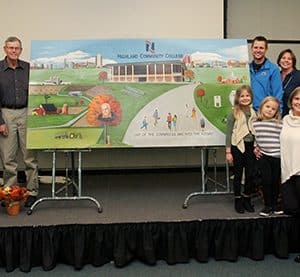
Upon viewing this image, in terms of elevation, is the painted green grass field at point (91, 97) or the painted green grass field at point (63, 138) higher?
the painted green grass field at point (91, 97)

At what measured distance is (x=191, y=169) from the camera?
16.5 feet

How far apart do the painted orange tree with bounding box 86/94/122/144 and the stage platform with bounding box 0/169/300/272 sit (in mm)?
717

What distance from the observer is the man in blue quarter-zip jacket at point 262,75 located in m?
3.63

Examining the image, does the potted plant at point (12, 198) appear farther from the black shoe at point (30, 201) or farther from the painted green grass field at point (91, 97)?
the painted green grass field at point (91, 97)

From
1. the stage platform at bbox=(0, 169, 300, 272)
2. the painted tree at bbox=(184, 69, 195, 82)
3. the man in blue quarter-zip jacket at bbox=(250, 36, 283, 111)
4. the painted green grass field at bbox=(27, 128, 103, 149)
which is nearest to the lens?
the stage platform at bbox=(0, 169, 300, 272)

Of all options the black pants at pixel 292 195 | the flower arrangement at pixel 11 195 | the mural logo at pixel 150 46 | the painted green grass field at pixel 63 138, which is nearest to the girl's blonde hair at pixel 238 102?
the black pants at pixel 292 195

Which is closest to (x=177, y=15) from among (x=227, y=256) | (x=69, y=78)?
(x=69, y=78)

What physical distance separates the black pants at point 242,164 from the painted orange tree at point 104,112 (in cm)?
101

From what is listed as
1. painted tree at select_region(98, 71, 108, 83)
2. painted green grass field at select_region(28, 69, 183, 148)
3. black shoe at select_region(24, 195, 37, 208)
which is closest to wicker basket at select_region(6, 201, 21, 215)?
black shoe at select_region(24, 195, 37, 208)

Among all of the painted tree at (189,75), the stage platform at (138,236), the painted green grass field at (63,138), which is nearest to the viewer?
the stage platform at (138,236)

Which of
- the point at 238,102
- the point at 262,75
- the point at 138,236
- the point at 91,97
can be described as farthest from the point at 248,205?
the point at 91,97

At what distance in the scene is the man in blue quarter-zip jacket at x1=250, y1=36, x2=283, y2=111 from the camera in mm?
3633

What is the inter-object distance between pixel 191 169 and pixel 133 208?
65.9 inches

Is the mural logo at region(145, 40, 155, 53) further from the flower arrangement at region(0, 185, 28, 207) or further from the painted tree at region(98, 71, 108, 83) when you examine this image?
the flower arrangement at region(0, 185, 28, 207)
